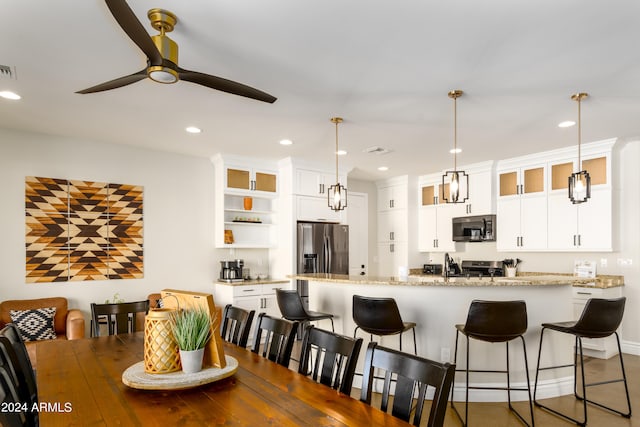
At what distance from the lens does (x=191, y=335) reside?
1.71 m

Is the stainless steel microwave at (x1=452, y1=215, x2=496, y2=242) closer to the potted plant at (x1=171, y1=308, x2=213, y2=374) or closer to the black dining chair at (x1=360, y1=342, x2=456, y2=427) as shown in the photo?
the black dining chair at (x1=360, y1=342, x2=456, y2=427)

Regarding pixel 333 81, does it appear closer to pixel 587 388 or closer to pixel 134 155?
pixel 134 155

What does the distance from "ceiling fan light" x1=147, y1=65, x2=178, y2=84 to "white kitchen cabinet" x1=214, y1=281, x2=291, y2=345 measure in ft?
→ 11.7

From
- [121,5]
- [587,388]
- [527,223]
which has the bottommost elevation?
[587,388]

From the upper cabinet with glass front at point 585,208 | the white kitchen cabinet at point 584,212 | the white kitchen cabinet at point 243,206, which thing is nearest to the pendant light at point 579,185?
the white kitchen cabinet at point 584,212

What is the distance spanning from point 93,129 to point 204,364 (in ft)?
11.8

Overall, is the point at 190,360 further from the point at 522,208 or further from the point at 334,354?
the point at 522,208

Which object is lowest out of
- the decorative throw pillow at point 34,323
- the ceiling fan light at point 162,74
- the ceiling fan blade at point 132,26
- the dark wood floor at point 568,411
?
the dark wood floor at point 568,411

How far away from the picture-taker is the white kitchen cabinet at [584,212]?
16.2ft

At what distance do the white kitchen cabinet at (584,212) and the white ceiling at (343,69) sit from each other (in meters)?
0.55

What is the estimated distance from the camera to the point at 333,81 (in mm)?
3154

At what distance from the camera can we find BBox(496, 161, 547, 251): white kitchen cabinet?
557 centimetres

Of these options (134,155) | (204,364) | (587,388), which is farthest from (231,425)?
(134,155)

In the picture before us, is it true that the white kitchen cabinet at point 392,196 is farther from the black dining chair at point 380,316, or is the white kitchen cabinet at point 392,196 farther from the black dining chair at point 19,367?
the black dining chair at point 19,367
